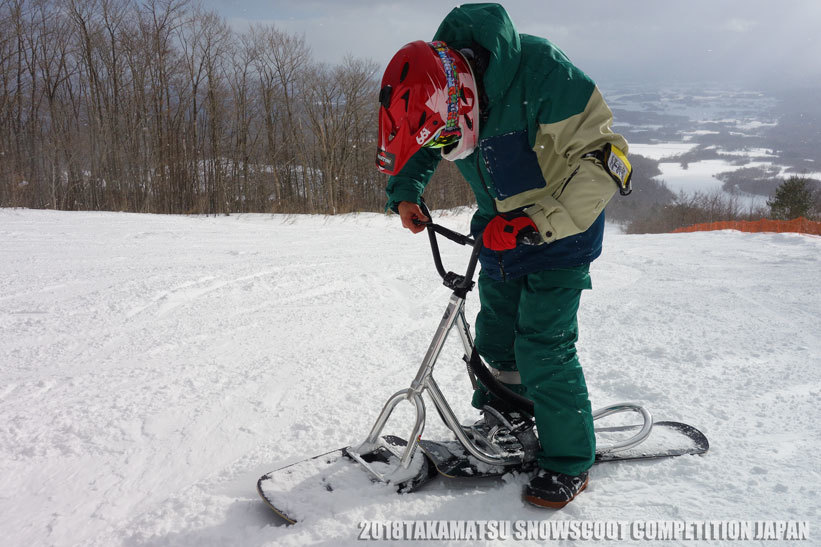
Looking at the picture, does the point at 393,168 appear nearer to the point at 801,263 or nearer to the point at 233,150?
the point at 801,263

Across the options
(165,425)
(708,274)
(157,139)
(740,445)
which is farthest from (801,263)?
(157,139)

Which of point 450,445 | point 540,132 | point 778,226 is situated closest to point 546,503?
point 450,445

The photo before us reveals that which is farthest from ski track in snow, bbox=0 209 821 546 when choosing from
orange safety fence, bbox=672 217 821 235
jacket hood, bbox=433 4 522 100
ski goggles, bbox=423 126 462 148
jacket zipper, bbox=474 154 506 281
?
orange safety fence, bbox=672 217 821 235

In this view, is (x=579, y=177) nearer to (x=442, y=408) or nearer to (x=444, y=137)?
(x=444, y=137)

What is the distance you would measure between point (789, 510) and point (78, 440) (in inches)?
118

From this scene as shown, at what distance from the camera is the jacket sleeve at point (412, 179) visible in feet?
7.30

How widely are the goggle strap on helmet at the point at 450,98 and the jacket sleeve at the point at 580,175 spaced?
0.32 m

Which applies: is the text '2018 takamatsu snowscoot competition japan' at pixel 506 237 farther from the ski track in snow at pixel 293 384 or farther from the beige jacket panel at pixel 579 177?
the ski track in snow at pixel 293 384

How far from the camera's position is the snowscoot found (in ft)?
6.18

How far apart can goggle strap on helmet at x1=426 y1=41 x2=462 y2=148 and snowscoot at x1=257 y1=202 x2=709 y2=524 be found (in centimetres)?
36

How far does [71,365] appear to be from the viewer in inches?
118

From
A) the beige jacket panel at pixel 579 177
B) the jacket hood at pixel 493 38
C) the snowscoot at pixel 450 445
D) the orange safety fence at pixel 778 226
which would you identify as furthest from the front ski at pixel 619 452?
the orange safety fence at pixel 778 226

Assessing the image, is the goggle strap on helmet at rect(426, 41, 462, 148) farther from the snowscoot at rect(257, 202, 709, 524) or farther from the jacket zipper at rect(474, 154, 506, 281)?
the snowscoot at rect(257, 202, 709, 524)

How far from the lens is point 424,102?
163 cm
